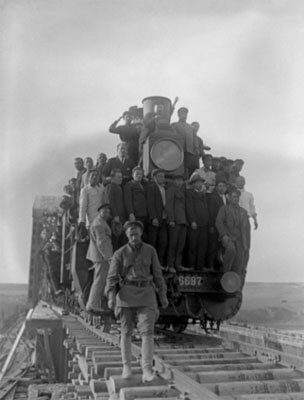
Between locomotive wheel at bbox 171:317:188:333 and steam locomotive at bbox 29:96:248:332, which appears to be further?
locomotive wheel at bbox 171:317:188:333

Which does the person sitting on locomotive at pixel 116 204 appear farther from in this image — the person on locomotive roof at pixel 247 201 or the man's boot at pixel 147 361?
the man's boot at pixel 147 361

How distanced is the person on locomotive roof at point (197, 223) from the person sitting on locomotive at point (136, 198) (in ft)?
2.43

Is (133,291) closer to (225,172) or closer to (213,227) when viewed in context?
(213,227)

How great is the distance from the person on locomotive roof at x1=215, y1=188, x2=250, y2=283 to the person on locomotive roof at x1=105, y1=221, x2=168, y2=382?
9.69ft

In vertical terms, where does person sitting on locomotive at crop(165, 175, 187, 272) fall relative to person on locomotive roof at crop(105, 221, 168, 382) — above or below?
above

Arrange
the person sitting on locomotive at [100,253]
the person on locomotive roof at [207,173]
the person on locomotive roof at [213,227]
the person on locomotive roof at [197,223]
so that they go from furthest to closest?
the person on locomotive roof at [207,173] → the person on locomotive roof at [213,227] → the person on locomotive roof at [197,223] → the person sitting on locomotive at [100,253]

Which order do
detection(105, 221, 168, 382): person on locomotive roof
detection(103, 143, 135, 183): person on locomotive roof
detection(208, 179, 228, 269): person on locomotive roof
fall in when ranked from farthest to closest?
detection(103, 143, 135, 183): person on locomotive roof < detection(208, 179, 228, 269): person on locomotive roof < detection(105, 221, 168, 382): person on locomotive roof

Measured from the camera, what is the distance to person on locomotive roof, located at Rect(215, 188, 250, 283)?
284 inches

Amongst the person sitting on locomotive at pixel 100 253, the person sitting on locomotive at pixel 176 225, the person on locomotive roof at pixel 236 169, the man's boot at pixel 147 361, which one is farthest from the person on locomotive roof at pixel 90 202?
the man's boot at pixel 147 361

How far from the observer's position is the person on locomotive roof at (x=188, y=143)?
326 inches

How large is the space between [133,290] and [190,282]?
3019 mm

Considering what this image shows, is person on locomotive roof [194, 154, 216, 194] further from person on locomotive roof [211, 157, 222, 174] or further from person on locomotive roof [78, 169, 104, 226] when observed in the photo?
person on locomotive roof [78, 169, 104, 226]

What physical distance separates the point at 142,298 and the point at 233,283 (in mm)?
3150

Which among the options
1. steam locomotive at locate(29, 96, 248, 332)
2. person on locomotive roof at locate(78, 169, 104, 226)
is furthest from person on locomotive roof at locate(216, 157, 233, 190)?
person on locomotive roof at locate(78, 169, 104, 226)
